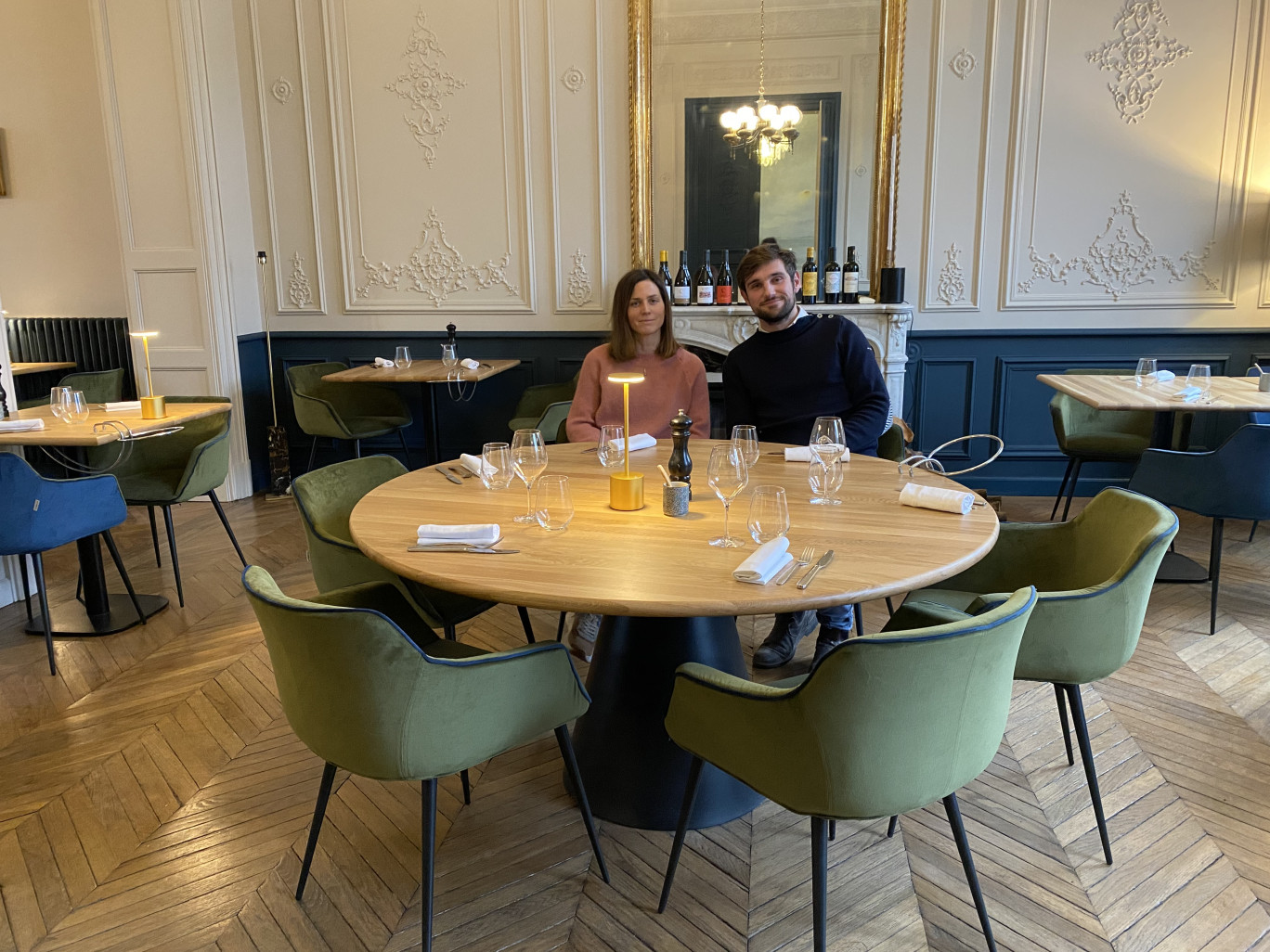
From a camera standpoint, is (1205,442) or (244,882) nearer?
(244,882)

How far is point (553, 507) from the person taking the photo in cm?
202

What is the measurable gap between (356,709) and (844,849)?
4.10 feet

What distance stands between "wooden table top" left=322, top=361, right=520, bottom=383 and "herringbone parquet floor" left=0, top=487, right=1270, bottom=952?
2101 mm

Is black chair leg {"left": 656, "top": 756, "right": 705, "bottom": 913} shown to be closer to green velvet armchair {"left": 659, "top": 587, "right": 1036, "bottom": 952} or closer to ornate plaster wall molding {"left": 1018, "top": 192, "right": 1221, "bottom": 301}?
green velvet armchair {"left": 659, "top": 587, "right": 1036, "bottom": 952}

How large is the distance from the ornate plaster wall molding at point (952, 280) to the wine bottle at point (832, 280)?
0.59 metres

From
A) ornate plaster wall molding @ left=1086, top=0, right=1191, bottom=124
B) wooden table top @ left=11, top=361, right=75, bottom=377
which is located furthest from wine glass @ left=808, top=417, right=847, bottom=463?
wooden table top @ left=11, top=361, right=75, bottom=377

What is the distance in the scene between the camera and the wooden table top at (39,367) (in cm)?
564

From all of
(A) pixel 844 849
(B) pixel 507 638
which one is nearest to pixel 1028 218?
(B) pixel 507 638

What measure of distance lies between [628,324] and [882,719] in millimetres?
2296

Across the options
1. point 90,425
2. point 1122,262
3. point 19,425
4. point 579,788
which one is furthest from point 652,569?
point 1122,262

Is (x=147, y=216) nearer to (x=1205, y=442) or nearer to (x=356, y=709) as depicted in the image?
(x=356, y=709)

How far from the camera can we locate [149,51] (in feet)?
16.7

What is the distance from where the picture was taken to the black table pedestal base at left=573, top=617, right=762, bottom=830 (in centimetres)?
219

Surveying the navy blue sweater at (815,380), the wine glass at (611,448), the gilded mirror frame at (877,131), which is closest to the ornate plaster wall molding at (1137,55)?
the gilded mirror frame at (877,131)
